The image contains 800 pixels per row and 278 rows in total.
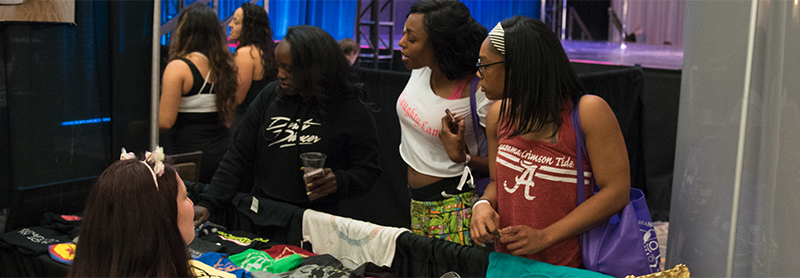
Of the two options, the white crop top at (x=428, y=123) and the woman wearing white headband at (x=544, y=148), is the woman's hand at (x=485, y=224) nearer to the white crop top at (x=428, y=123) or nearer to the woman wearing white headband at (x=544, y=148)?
the woman wearing white headband at (x=544, y=148)

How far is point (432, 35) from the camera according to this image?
218cm

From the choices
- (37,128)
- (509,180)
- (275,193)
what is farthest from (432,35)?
(37,128)

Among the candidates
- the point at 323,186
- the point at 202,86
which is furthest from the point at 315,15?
the point at 323,186

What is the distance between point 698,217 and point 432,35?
101 centimetres

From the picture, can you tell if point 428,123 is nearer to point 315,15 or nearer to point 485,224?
point 485,224

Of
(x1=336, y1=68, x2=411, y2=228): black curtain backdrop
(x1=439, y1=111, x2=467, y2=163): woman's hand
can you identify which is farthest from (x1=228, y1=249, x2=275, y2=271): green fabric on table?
(x1=336, y1=68, x2=411, y2=228): black curtain backdrop

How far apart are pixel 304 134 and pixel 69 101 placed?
1.06 m

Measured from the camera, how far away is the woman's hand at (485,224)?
1.73 metres

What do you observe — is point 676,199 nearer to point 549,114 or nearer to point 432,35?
point 549,114

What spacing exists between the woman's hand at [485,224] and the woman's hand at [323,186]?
2.37 feet

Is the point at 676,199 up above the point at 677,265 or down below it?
Answer: above

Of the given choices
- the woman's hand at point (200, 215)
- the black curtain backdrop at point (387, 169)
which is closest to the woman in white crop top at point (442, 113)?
the woman's hand at point (200, 215)

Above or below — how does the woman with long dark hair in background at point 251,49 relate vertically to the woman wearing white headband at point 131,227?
above

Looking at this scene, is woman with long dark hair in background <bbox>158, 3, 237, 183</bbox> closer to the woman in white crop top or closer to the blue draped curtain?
the woman in white crop top
